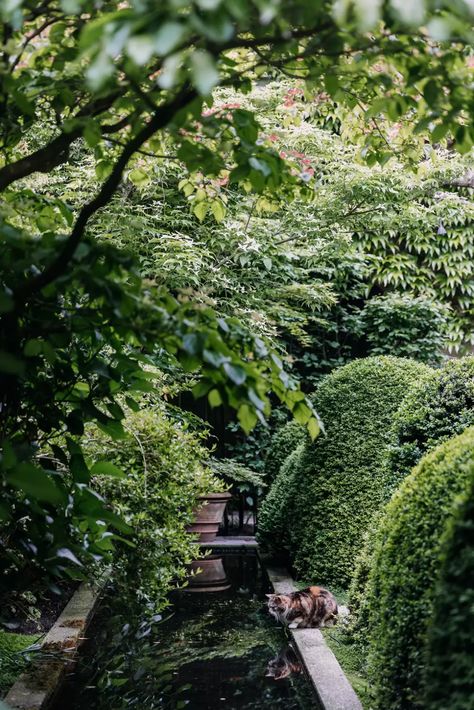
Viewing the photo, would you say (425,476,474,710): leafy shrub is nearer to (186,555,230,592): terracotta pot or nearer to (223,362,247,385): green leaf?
(223,362,247,385): green leaf

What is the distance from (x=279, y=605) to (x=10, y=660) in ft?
6.95

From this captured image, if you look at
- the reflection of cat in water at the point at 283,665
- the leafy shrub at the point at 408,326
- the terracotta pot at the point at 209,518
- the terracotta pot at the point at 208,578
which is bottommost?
the terracotta pot at the point at 208,578

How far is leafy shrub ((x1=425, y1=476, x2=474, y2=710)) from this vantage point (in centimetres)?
197

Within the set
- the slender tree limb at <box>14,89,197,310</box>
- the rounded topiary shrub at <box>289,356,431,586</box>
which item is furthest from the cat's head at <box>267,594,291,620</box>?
the slender tree limb at <box>14,89,197,310</box>

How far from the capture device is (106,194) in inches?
81.7

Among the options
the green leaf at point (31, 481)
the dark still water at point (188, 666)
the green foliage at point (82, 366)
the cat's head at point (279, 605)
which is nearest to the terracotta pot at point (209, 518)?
→ the dark still water at point (188, 666)

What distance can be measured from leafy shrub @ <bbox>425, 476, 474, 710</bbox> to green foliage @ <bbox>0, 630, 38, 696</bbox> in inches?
103

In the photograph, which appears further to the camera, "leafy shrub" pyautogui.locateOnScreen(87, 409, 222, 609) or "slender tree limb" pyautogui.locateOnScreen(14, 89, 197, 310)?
"leafy shrub" pyautogui.locateOnScreen(87, 409, 222, 609)

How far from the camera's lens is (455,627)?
6.61 ft

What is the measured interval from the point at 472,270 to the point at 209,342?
9.76m

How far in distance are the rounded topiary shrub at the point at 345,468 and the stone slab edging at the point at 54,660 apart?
2.01m

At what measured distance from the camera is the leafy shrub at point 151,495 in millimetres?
5113

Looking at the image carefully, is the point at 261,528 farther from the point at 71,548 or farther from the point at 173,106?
the point at 173,106

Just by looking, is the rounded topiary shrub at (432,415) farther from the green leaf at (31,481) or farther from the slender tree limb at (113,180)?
the green leaf at (31,481)
